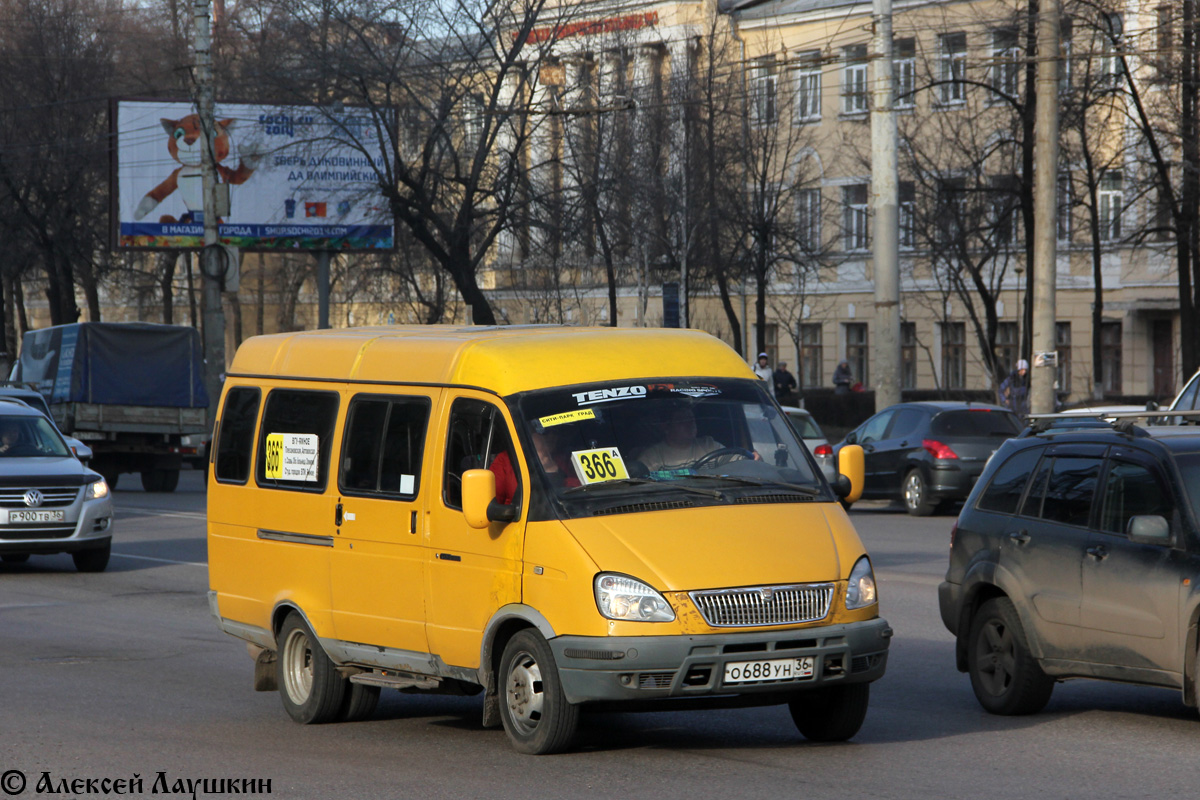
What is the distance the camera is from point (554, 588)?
271 inches

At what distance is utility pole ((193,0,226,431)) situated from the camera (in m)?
31.6

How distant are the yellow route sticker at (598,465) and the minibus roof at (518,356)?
40 centimetres

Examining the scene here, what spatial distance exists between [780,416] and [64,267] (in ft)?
145

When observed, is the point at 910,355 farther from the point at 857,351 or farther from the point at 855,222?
the point at 855,222

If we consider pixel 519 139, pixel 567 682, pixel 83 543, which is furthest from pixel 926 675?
pixel 519 139

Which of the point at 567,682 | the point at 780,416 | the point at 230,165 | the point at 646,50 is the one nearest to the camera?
the point at 567,682

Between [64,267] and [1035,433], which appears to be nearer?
[1035,433]

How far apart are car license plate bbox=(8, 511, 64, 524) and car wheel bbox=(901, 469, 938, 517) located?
456 inches

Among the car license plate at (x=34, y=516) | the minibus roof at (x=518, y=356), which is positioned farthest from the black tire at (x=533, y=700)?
the car license plate at (x=34, y=516)

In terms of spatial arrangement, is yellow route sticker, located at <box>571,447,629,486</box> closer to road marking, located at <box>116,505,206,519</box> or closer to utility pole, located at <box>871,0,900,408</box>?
road marking, located at <box>116,505,206,519</box>

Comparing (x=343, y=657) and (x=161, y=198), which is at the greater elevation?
(x=161, y=198)

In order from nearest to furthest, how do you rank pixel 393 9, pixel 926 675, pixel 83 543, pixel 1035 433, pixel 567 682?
pixel 567 682, pixel 1035 433, pixel 926 675, pixel 83 543, pixel 393 9

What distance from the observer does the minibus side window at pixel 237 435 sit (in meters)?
8.98

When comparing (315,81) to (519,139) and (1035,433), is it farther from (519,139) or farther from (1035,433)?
(1035,433)
